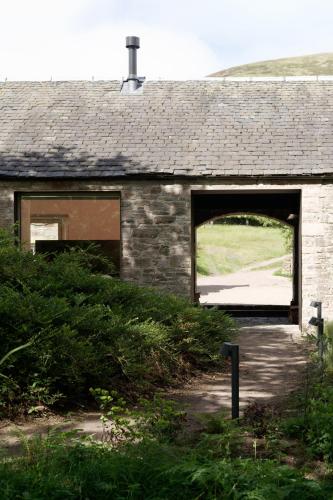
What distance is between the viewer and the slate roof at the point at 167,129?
44.5 ft

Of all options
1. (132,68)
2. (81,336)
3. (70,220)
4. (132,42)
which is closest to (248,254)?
(132,42)

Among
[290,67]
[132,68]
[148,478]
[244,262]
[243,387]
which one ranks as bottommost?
[243,387]

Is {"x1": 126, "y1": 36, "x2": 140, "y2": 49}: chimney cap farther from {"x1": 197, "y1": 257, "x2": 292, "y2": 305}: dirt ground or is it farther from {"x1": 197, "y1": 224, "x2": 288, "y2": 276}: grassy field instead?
{"x1": 197, "y1": 224, "x2": 288, "y2": 276}: grassy field

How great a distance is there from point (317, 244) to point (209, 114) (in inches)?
159

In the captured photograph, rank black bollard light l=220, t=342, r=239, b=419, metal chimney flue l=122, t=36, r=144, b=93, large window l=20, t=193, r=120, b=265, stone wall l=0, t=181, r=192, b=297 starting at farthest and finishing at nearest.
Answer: metal chimney flue l=122, t=36, r=144, b=93, large window l=20, t=193, r=120, b=265, stone wall l=0, t=181, r=192, b=297, black bollard light l=220, t=342, r=239, b=419

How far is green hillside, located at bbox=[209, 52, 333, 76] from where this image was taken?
292 ft

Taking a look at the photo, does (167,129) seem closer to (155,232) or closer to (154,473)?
(155,232)

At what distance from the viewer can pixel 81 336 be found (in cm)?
690

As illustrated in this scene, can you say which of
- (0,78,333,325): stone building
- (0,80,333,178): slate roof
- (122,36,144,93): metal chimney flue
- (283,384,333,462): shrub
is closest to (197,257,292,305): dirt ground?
(0,78,333,325): stone building

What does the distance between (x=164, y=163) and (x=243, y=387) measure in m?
6.75

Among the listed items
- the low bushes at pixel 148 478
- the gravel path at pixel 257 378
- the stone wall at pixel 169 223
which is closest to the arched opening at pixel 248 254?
the stone wall at pixel 169 223

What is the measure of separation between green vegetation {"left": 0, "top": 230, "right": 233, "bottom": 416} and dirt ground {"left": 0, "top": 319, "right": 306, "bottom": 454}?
273 mm

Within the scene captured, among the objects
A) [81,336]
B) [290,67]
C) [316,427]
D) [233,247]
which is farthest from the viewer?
[290,67]

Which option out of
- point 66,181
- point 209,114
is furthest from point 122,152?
point 209,114
